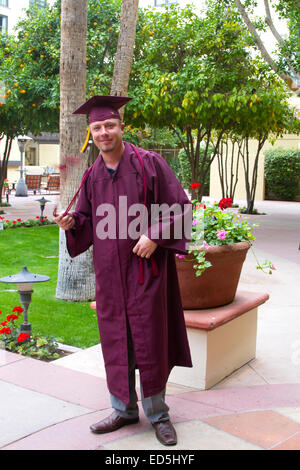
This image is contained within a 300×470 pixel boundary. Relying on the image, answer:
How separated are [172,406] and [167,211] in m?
Answer: 1.41

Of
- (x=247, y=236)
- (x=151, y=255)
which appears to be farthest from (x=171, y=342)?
(x=247, y=236)

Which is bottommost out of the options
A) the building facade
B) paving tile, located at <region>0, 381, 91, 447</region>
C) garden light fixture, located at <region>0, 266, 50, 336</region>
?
paving tile, located at <region>0, 381, 91, 447</region>

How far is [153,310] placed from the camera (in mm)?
3062

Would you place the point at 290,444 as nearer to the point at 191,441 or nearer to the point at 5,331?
the point at 191,441

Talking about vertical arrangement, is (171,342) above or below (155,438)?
above

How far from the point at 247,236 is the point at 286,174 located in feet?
76.3

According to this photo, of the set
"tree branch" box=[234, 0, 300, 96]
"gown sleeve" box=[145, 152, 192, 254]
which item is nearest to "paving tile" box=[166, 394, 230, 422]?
"gown sleeve" box=[145, 152, 192, 254]

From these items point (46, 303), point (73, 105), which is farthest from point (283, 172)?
point (46, 303)

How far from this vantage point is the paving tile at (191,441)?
3.04 meters

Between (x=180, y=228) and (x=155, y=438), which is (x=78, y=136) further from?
(x=155, y=438)

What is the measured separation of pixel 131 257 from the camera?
3115 mm

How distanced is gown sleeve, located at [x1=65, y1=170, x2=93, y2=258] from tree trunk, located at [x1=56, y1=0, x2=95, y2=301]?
2.65m

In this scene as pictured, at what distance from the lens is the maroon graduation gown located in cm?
308

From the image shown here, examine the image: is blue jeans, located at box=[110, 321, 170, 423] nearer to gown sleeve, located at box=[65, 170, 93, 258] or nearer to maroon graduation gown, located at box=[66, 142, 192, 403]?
maroon graduation gown, located at box=[66, 142, 192, 403]
